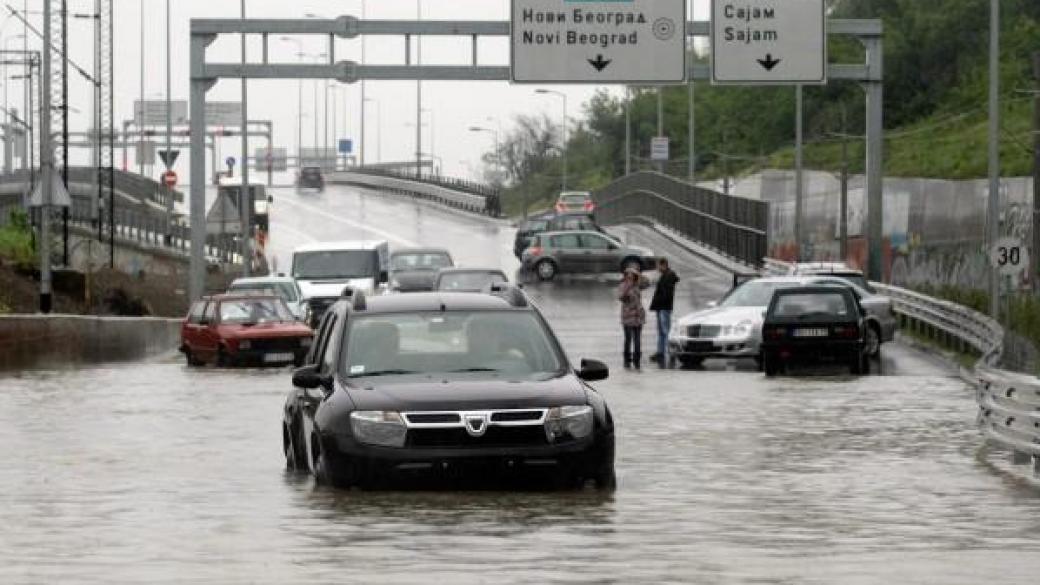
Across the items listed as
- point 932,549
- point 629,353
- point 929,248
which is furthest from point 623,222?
point 932,549

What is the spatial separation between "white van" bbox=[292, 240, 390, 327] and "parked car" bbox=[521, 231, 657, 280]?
53.9ft

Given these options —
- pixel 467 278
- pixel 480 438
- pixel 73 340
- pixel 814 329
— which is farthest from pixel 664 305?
pixel 480 438

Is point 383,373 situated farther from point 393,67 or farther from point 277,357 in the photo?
point 393,67

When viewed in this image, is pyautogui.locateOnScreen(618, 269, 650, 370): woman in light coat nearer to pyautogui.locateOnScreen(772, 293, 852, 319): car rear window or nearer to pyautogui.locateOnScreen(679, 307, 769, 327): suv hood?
pyautogui.locateOnScreen(679, 307, 769, 327): suv hood

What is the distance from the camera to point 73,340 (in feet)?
156

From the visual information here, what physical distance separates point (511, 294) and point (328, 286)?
122 ft

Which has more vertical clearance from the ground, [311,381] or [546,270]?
[311,381]

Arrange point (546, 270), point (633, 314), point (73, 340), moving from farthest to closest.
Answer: point (546, 270)
point (73, 340)
point (633, 314)

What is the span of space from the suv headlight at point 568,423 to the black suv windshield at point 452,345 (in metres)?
0.70

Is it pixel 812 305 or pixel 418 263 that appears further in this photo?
pixel 418 263

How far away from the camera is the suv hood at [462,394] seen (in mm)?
15969

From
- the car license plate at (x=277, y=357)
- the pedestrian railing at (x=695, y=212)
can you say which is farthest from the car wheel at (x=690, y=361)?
the pedestrian railing at (x=695, y=212)

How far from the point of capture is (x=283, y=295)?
165 feet

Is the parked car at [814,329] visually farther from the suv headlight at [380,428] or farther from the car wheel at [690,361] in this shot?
the suv headlight at [380,428]
